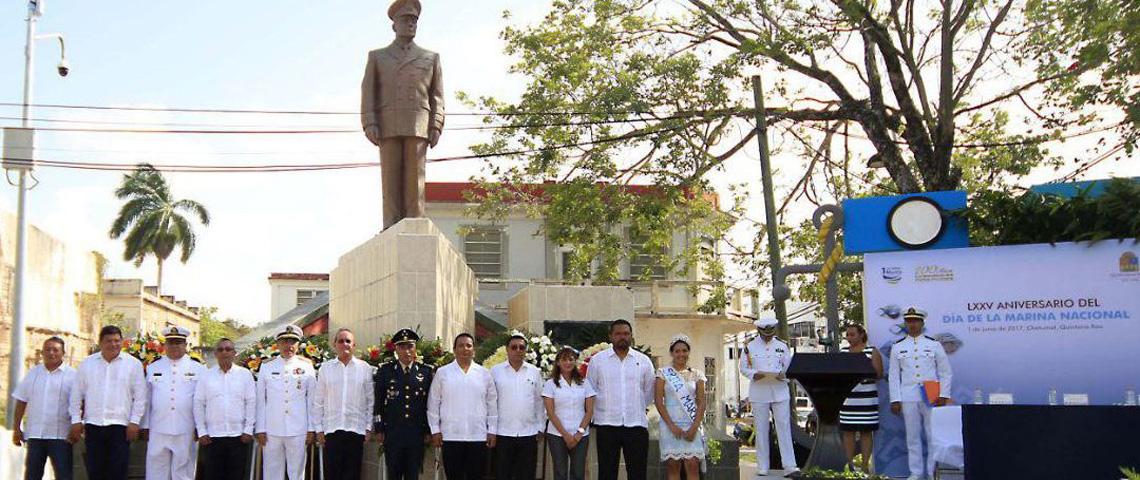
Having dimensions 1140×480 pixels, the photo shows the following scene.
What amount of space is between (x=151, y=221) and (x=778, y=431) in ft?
131

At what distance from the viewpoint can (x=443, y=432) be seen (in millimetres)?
8547

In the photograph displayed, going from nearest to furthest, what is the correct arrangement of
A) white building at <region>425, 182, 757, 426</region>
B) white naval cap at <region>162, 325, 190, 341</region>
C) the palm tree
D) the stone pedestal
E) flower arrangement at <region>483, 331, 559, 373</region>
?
white naval cap at <region>162, 325, 190, 341</region>
flower arrangement at <region>483, 331, 559, 373</region>
the stone pedestal
white building at <region>425, 182, 757, 426</region>
the palm tree

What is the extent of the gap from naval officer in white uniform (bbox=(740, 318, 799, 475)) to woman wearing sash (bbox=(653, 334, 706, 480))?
736 mm

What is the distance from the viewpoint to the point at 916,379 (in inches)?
360

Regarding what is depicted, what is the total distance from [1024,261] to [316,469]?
6.45 meters

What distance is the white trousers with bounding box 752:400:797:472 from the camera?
9.16 m

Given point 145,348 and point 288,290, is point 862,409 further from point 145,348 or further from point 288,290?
point 288,290

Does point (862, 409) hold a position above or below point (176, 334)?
below

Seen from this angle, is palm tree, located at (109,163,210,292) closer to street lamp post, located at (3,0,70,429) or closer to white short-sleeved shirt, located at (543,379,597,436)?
street lamp post, located at (3,0,70,429)

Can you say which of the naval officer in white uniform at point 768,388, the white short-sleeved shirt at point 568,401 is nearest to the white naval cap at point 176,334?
the white short-sleeved shirt at point 568,401

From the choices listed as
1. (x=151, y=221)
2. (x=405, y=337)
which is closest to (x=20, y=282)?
(x=405, y=337)

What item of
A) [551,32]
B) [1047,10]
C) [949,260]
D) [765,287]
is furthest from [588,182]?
[949,260]

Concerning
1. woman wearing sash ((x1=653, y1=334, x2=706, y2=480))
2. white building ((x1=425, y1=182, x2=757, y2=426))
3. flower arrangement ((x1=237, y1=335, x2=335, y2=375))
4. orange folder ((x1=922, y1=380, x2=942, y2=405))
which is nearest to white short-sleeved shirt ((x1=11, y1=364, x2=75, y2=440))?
flower arrangement ((x1=237, y1=335, x2=335, y2=375))

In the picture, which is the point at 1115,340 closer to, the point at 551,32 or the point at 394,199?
the point at 394,199
